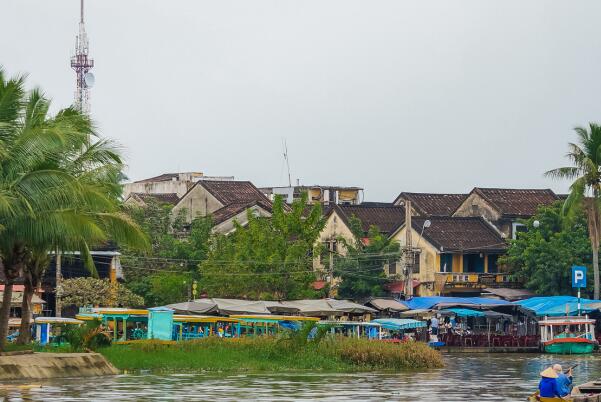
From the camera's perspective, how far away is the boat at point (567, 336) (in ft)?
194

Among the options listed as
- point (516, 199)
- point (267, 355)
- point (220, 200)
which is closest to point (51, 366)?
point (267, 355)

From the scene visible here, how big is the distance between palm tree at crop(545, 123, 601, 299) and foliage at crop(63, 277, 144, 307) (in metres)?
23.0

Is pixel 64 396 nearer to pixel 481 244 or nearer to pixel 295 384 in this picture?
pixel 295 384

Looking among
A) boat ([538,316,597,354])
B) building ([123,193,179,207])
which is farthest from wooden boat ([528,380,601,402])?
building ([123,193,179,207])

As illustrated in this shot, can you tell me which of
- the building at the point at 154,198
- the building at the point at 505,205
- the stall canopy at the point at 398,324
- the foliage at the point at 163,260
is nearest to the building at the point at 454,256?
the building at the point at 505,205

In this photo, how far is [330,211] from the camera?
261 ft

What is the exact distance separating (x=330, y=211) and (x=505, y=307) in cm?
1459

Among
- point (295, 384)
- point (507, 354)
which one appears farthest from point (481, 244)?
point (295, 384)

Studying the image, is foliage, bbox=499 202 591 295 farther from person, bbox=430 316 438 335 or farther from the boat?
person, bbox=430 316 438 335

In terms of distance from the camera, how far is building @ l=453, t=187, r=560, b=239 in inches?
3115

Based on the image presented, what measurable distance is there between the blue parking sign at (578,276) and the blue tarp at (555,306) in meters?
0.79

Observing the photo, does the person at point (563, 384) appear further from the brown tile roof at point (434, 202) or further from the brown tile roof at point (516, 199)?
the brown tile roof at point (434, 202)

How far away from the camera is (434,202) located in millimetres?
86812

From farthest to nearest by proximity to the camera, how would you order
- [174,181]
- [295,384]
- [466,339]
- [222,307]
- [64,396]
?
1. [174,181]
2. [466,339]
3. [222,307]
4. [295,384]
5. [64,396]
